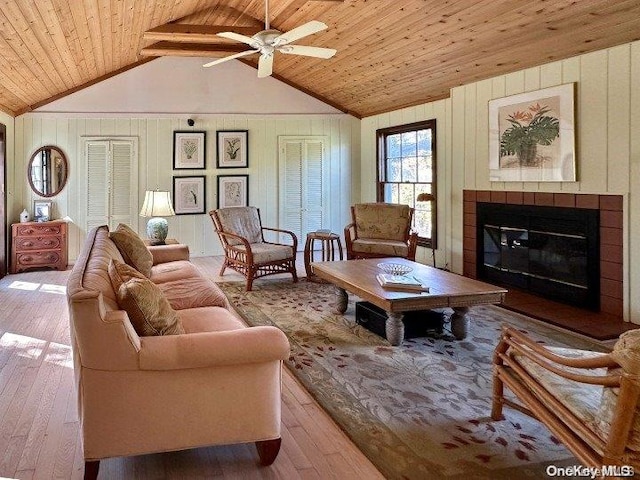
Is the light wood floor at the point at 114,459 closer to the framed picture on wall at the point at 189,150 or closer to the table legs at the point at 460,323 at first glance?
the table legs at the point at 460,323

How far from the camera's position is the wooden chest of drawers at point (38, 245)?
279 inches

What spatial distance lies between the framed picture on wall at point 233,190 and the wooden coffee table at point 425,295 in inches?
175

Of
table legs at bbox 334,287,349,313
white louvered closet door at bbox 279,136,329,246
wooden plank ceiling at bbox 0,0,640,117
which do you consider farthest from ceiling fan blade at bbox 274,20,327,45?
white louvered closet door at bbox 279,136,329,246

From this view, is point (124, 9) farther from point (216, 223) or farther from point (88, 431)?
point (88, 431)

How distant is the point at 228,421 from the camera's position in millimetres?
2240

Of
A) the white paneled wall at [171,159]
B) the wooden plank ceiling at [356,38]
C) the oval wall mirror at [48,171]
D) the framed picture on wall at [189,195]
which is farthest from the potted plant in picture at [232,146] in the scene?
the oval wall mirror at [48,171]

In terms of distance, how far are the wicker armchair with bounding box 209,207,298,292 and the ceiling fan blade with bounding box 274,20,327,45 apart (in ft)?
8.10

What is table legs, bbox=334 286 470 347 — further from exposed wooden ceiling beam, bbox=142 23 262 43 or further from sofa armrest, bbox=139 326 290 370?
exposed wooden ceiling beam, bbox=142 23 262 43

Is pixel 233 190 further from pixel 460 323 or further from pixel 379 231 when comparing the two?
pixel 460 323

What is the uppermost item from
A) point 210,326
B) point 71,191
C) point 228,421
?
point 71,191

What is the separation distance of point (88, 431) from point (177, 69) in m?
7.22

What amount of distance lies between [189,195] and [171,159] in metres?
0.63

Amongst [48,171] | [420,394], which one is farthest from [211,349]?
[48,171]

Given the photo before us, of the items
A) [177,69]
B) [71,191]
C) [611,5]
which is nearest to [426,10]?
[611,5]
